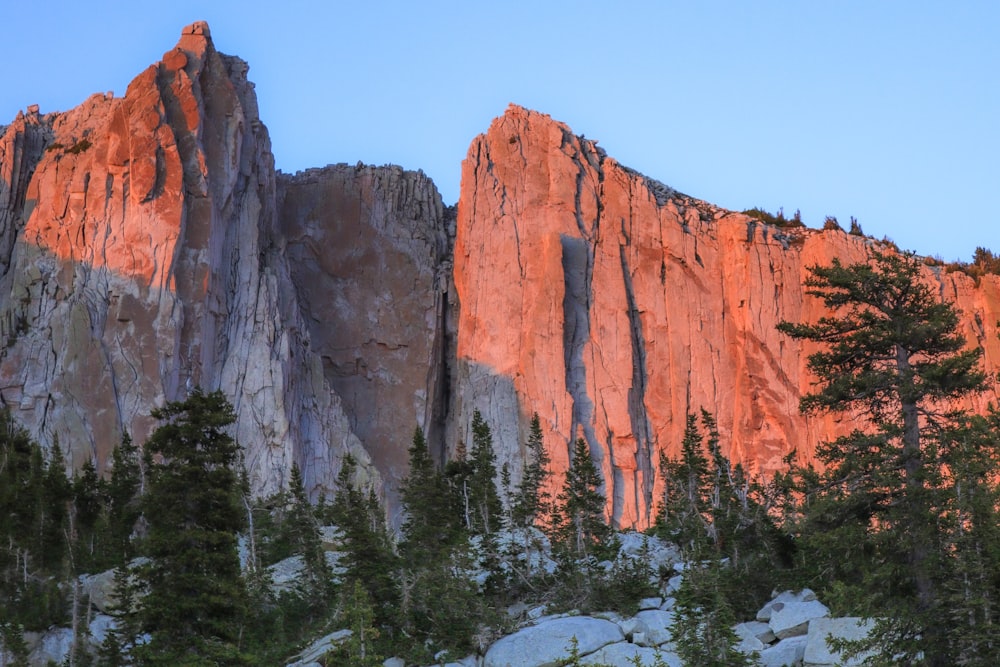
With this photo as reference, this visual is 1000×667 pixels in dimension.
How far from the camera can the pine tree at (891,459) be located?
Answer: 30656 millimetres

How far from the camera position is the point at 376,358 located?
82.8m

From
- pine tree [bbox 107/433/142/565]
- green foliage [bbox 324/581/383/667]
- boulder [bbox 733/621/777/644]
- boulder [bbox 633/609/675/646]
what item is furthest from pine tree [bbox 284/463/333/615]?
boulder [bbox 733/621/777/644]

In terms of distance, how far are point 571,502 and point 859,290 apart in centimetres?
1937

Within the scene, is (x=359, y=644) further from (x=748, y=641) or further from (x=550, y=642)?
(x=748, y=641)

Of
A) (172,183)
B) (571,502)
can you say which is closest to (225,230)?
(172,183)

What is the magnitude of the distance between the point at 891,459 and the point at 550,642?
11.5m

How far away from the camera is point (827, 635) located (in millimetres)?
34906

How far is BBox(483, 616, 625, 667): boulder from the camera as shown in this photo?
38.0m

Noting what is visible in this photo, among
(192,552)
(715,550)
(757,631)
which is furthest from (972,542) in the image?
(192,552)

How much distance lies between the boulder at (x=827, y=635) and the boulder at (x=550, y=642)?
17.3ft

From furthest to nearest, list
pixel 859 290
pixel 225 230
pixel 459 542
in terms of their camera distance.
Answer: pixel 225 230 → pixel 459 542 → pixel 859 290

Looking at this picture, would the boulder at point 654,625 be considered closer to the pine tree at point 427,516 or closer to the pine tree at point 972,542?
the pine tree at point 972,542

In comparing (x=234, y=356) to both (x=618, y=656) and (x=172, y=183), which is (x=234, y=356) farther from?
(x=618, y=656)

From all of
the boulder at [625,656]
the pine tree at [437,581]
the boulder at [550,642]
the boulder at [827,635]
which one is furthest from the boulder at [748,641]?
the pine tree at [437,581]
